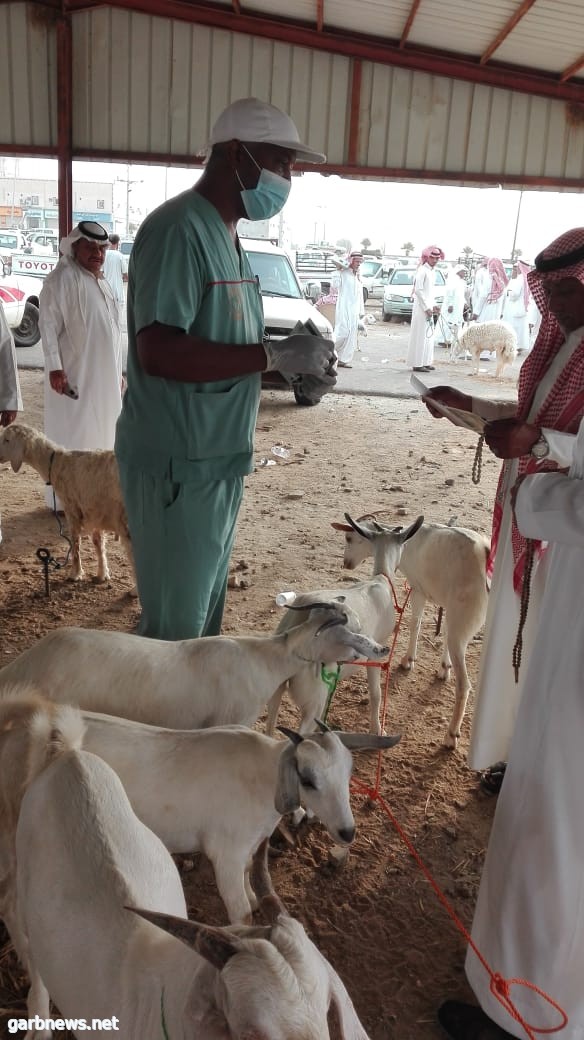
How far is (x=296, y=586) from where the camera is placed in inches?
217

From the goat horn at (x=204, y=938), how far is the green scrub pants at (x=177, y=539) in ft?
5.30

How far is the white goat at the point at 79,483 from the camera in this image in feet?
17.5

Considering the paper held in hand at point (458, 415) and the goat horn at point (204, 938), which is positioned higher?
the paper held in hand at point (458, 415)

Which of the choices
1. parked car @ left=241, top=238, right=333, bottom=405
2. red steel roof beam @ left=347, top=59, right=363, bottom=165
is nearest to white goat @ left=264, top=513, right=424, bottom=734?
red steel roof beam @ left=347, top=59, right=363, bottom=165

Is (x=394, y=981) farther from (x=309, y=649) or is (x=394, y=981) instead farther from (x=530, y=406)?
(x=530, y=406)

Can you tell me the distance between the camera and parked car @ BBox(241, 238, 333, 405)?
12.2 m

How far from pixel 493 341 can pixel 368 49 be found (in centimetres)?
881

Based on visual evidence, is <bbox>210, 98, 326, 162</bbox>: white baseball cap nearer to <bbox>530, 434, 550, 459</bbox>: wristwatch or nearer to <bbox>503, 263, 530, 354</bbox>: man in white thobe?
<bbox>530, 434, 550, 459</bbox>: wristwatch

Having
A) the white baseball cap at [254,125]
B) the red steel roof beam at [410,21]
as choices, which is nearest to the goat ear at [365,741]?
the white baseball cap at [254,125]

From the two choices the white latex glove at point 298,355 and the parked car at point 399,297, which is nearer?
the white latex glove at point 298,355

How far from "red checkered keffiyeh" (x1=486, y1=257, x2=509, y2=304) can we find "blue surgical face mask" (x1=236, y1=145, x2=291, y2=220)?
Result: 19307 mm

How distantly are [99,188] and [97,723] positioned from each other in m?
54.5

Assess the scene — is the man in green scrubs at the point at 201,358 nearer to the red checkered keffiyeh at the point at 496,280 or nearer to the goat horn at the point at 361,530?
the goat horn at the point at 361,530

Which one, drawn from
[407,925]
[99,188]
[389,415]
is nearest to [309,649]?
[407,925]
